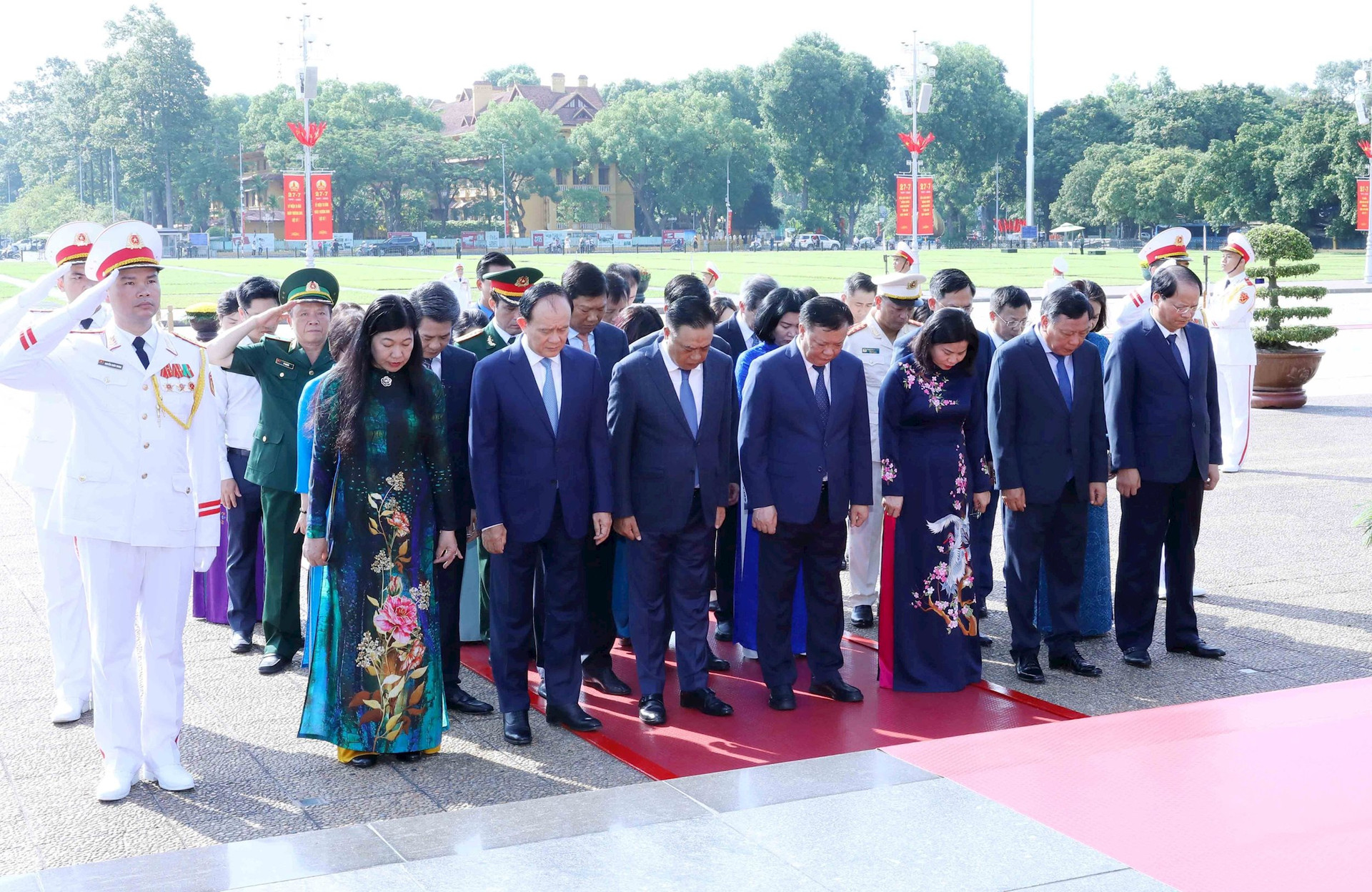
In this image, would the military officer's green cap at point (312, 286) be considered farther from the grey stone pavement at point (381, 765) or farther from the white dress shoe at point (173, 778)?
the white dress shoe at point (173, 778)

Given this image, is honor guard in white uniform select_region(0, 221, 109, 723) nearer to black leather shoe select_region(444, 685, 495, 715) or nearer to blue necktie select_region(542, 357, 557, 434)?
black leather shoe select_region(444, 685, 495, 715)

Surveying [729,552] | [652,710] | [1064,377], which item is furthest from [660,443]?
[1064,377]

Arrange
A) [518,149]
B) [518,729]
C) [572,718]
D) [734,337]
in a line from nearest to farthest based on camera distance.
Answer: [518,729]
[572,718]
[734,337]
[518,149]

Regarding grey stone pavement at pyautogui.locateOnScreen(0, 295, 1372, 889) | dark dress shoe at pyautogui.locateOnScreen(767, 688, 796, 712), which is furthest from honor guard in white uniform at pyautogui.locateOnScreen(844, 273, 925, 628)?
dark dress shoe at pyautogui.locateOnScreen(767, 688, 796, 712)

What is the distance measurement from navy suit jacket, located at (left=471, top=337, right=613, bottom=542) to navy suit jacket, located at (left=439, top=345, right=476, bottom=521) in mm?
228

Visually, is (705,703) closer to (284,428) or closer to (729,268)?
(284,428)

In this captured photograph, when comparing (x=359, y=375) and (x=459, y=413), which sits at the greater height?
(x=359, y=375)

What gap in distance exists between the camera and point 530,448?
17.4 ft

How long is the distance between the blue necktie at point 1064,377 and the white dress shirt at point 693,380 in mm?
1758

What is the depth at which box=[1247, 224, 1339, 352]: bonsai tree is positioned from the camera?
49.1 ft

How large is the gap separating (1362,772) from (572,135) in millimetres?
97456

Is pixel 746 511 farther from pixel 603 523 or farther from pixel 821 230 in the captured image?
pixel 821 230

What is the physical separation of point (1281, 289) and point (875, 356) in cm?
1012

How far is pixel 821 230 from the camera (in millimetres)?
105875
